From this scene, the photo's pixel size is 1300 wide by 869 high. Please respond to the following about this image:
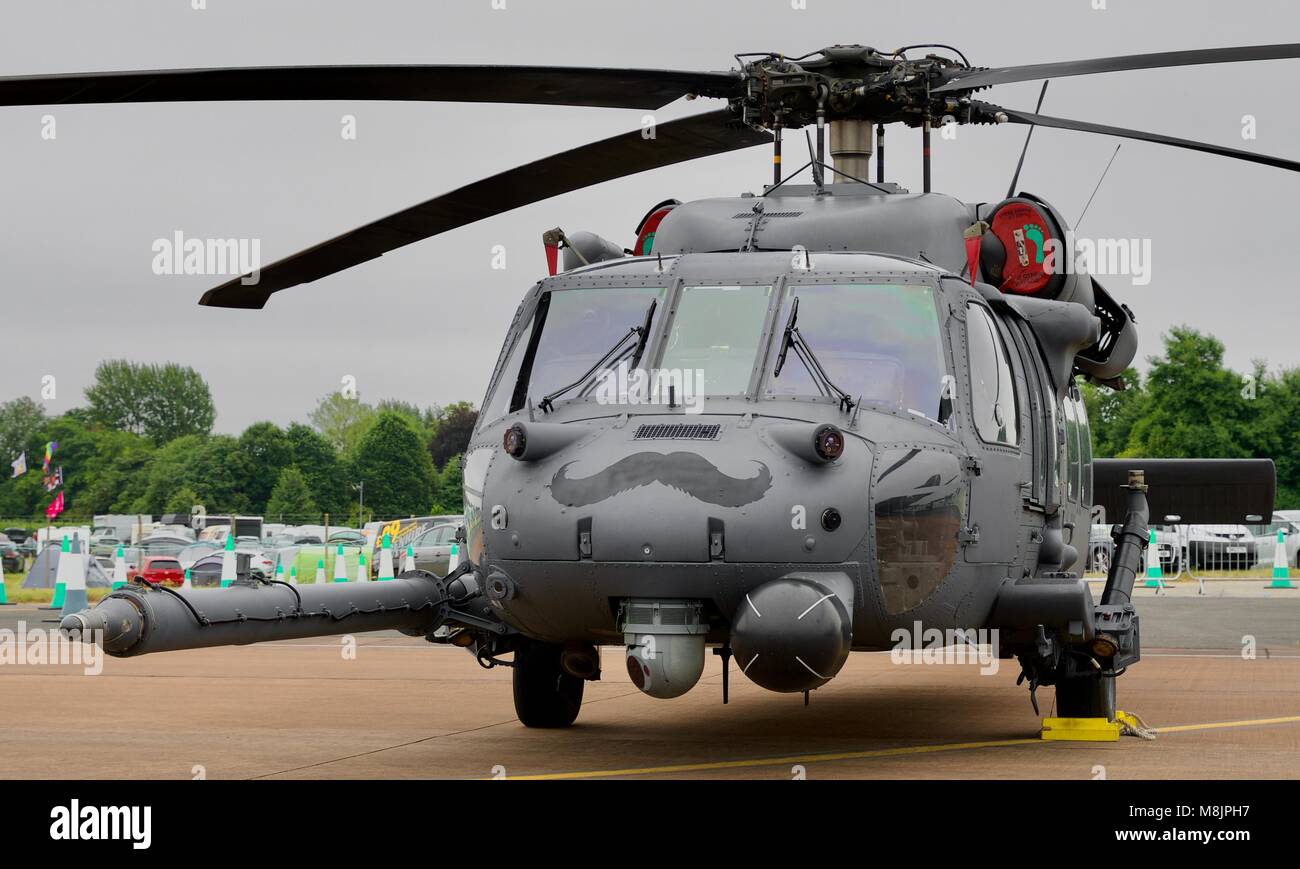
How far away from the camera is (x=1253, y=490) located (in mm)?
13602

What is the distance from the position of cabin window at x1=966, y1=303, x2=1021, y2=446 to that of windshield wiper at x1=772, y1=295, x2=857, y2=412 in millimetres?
807

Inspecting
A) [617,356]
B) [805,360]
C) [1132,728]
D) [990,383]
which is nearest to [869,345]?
[805,360]

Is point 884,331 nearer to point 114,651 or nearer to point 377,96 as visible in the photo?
point 377,96

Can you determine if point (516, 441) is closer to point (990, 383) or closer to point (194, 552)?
point (990, 383)

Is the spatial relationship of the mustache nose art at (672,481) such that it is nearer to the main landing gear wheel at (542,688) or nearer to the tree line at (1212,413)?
the main landing gear wheel at (542,688)

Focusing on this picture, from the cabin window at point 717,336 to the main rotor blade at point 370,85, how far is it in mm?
1182

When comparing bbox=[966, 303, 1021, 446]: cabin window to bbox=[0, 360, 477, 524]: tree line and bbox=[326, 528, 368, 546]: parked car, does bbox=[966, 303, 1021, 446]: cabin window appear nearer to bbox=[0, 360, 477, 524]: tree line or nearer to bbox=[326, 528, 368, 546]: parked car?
bbox=[326, 528, 368, 546]: parked car

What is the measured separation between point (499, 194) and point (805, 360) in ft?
8.72

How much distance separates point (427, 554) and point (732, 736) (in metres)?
19.5

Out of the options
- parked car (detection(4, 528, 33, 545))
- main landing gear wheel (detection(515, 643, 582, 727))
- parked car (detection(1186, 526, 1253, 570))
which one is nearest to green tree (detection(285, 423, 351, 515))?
parked car (detection(4, 528, 33, 545))

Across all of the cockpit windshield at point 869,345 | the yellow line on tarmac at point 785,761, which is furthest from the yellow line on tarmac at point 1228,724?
the cockpit windshield at point 869,345

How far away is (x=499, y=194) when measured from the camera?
9.66 m

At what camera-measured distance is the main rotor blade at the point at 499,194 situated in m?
9.29
